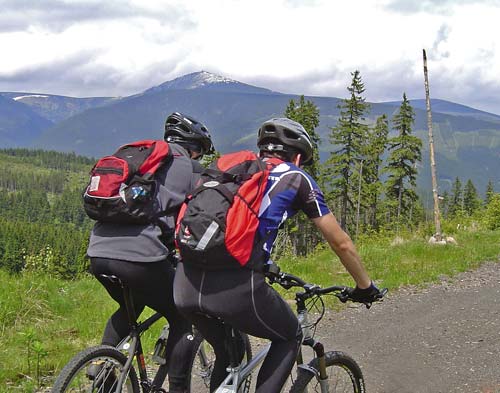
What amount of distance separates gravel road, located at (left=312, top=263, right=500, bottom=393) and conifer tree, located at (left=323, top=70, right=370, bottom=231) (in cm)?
3515

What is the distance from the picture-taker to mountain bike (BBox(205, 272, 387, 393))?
11.5ft

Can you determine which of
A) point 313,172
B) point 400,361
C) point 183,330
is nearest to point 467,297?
point 400,361

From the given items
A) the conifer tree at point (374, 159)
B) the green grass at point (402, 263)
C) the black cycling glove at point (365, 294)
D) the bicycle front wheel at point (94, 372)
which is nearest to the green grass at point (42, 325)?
the bicycle front wheel at point (94, 372)

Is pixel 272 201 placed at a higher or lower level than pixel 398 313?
higher

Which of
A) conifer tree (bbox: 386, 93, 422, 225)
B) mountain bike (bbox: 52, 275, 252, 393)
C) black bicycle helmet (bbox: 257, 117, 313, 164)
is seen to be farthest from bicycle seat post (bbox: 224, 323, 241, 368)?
conifer tree (bbox: 386, 93, 422, 225)

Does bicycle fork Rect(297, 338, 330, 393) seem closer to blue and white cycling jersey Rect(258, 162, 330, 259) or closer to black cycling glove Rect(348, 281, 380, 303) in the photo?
black cycling glove Rect(348, 281, 380, 303)

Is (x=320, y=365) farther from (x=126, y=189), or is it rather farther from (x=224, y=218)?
(x=126, y=189)

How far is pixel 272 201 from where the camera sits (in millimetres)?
3172

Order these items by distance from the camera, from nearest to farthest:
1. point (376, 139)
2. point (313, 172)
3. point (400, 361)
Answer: point (400, 361) < point (313, 172) < point (376, 139)

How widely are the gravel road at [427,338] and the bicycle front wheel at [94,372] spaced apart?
260 cm

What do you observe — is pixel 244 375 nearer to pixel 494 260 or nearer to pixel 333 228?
pixel 333 228

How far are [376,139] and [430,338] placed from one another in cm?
4660

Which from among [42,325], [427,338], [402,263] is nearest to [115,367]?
[42,325]

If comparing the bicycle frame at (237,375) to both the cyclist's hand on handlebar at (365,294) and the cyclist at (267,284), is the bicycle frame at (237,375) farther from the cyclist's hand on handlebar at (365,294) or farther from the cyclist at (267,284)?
the cyclist's hand on handlebar at (365,294)
